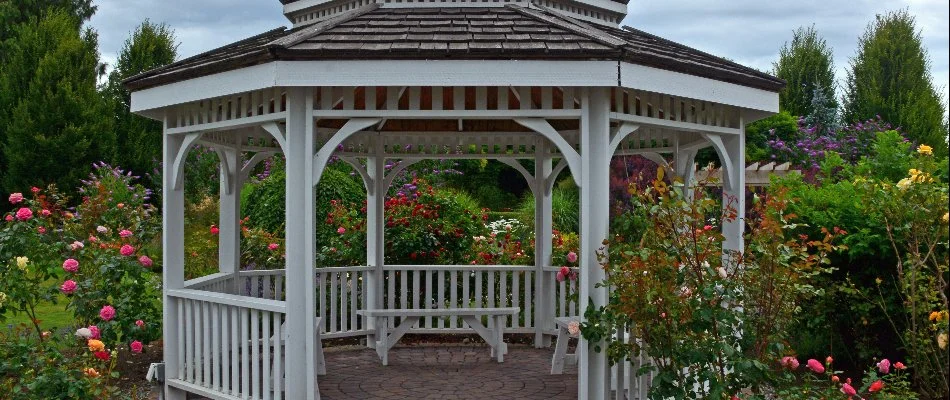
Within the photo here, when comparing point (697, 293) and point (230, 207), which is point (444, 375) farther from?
point (697, 293)

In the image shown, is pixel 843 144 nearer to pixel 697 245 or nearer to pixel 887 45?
pixel 887 45

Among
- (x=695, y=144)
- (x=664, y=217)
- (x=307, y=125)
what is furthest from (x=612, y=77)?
(x=695, y=144)

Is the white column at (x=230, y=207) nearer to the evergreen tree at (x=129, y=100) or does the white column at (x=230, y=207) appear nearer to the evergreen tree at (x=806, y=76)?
the evergreen tree at (x=129, y=100)

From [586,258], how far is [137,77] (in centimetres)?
399

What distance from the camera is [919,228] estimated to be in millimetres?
6363

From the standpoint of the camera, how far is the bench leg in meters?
8.02

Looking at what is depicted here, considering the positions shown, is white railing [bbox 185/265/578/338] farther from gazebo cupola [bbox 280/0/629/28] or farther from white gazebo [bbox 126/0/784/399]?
gazebo cupola [bbox 280/0/629/28]

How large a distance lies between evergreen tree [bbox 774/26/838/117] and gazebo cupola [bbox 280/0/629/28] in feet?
66.5

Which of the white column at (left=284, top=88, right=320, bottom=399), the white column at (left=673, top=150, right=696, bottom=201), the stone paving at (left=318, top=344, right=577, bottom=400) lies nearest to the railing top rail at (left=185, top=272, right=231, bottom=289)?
the stone paving at (left=318, top=344, right=577, bottom=400)

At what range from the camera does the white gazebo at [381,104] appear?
18.6ft

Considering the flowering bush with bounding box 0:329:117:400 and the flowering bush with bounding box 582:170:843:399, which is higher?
the flowering bush with bounding box 582:170:843:399

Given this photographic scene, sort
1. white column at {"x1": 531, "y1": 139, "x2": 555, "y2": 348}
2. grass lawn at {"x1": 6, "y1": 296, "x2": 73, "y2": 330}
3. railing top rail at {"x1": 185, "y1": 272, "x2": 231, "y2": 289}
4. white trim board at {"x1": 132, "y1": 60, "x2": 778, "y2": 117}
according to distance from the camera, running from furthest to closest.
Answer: grass lawn at {"x1": 6, "y1": 296, "x2": 73, "y2": 330}, white column at {"x1": 531, "y1": 139, "x2": 555, "y2": 348}, railing top rail at {"x1": 185, "y1": 272, "x2": 231, "y2": 289}, white trim board at {"x1": 132, "y1": 60, "x2": 778, "y2": 117}

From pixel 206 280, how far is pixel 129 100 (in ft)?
69.6

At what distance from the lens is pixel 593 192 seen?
5.89 meters
